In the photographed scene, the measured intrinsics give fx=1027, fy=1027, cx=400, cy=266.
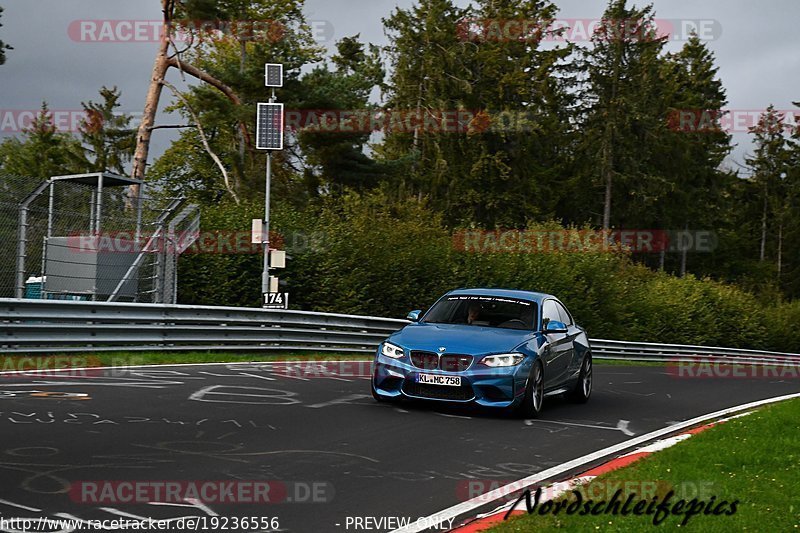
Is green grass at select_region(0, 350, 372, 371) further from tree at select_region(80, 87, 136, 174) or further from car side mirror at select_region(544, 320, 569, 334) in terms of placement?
tree at select_region(80, 87, 136, 174)

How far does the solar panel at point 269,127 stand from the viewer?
79.2 ft

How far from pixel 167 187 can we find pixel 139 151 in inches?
1244

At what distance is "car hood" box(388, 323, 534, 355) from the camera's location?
36.9ft

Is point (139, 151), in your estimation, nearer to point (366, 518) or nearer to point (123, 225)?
point (123, 225)

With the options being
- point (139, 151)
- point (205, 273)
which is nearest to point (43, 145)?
point (139, 151)

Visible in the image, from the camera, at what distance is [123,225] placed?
766 inches

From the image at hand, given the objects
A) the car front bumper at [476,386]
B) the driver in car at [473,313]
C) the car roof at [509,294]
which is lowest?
the car front bumper at [476,386]

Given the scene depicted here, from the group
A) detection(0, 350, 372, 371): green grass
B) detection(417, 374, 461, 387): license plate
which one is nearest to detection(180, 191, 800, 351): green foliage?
detection(0, 350, 372, 371): green grass

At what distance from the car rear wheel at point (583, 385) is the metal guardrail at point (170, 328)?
25.2ft

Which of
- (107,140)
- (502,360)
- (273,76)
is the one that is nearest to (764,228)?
(107,140)

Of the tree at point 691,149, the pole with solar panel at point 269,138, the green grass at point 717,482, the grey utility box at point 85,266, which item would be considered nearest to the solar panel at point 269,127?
the pole with solar panel at point 269,138

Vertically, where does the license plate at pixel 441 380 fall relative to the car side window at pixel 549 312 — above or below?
below

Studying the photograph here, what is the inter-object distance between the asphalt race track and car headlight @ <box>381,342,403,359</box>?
2.00 feet

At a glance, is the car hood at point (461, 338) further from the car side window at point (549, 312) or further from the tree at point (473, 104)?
the tree at point (473, 104)
